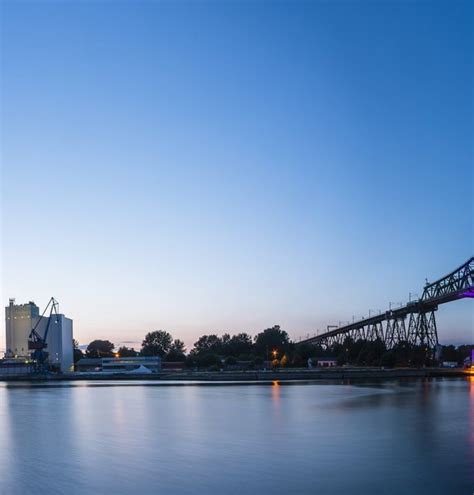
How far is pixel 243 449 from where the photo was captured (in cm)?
2370

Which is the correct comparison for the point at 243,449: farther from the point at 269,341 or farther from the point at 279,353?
the point at 269,341

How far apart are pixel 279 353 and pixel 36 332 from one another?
54.3 metres

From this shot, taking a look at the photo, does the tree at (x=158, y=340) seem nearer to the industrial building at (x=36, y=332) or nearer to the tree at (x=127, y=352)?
the tree at (x=127, y=352)

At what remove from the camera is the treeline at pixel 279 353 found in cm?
10700

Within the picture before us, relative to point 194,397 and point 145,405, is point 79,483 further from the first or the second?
point 194,397

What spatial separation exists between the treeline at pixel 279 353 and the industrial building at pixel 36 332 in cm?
2393

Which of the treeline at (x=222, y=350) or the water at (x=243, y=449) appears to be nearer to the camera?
the water at (x=243, y=449)

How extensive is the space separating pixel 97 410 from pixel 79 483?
22.7 m

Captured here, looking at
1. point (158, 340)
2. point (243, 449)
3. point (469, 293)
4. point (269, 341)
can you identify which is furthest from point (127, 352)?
point (243, 449)

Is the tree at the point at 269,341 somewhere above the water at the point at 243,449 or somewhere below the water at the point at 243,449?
below

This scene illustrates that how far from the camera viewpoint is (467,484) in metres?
17.6

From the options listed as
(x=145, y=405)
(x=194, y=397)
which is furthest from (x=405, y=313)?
(x=145, y=405)

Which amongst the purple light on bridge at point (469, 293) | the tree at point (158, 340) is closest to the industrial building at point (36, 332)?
the tree at point (158, 340)

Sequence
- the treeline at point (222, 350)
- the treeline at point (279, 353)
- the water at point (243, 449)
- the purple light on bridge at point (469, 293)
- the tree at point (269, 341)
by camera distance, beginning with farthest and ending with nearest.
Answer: the tree at point (269, 341)
the treeline at point (222, 350)
the treeline at point (279, 353)
the purple light on bridge at point (469, 293)
the water at point (243, 449)
